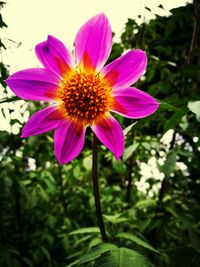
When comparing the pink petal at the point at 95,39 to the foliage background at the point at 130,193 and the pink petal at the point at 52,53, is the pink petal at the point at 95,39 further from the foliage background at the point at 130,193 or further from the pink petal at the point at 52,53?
the foliage background at the point at 130,193

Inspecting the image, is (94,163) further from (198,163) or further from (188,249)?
(198,163)

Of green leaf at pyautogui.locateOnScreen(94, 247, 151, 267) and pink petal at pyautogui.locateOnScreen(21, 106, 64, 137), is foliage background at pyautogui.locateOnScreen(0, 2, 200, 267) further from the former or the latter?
pink petal at pyautogui.locateOnScreen(21, 106, 64, 137)

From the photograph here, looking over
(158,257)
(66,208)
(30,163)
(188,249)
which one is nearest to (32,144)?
(66,208)

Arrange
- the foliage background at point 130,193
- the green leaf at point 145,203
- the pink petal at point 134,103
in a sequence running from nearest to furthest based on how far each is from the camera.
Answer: the pink petal at point 134,103, the foliage background at point 130,193, the green leaf at point 145,203

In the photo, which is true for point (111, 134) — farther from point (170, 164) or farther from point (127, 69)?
point (170, 164)

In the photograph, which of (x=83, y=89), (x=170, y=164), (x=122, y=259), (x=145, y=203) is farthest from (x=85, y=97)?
(x=145, y=203)

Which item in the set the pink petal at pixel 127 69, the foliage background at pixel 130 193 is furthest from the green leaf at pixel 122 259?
the pink petal at pixel 127 69

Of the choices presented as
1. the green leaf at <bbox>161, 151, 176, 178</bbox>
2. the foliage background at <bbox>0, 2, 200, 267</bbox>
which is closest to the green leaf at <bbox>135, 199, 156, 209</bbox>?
the foliage background at <bbox>0, 2, 200, 267</bbox>

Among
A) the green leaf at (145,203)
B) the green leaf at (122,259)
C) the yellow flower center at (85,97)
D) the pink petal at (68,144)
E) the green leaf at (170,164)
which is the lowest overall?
the green leaf at (145,203)
